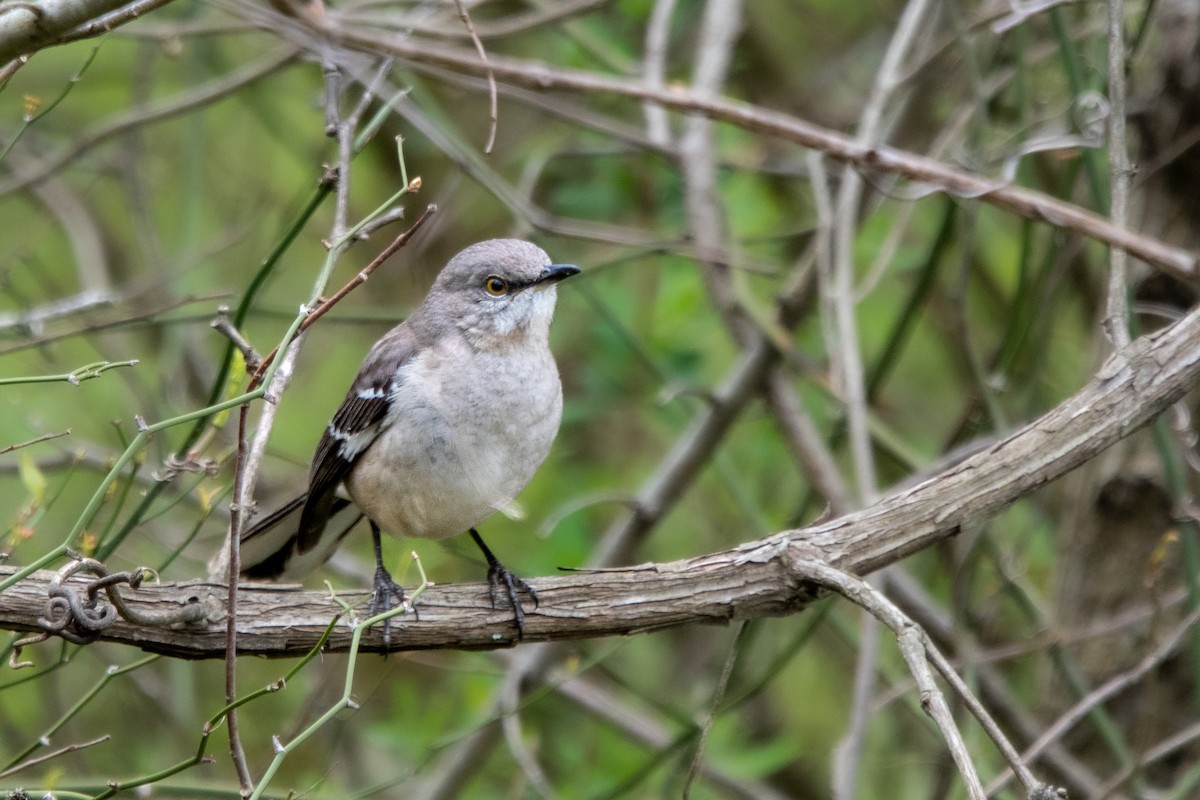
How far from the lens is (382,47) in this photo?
443 centimetres

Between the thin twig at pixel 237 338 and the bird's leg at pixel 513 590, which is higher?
the thin twig at pixel 237 338

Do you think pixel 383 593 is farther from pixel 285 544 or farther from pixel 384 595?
pixel 285 544

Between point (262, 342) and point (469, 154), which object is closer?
point (469, 154)

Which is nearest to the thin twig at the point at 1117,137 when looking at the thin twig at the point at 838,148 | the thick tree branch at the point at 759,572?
the thin twig at the point at 838,148

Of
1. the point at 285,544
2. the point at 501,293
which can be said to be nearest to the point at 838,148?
the point at 501,293

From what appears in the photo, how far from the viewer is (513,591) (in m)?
Result: 3.74

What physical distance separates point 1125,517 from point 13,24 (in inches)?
179

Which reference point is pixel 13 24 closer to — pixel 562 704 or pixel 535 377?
pixel 535 377

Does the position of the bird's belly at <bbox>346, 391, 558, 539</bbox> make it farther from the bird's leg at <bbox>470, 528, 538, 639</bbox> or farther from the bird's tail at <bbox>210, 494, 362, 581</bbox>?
the bird's tail at <bbox>210, 494, 362, 581</bbox>

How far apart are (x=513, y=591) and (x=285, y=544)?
1471mm

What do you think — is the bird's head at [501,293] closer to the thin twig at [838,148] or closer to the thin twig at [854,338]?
the thin twig at [838,148]

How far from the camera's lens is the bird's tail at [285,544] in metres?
4.73

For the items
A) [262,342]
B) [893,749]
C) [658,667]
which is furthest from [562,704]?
[262,342]

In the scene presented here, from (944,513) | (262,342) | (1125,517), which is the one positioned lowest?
(944,513)
